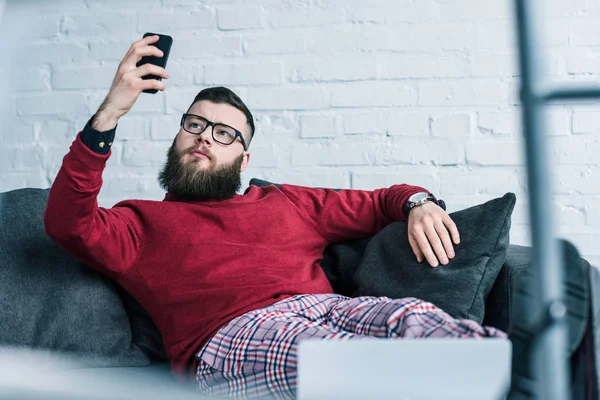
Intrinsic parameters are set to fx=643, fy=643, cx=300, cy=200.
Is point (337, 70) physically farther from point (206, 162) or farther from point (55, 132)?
point (55, 132)

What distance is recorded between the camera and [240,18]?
93.5 inches

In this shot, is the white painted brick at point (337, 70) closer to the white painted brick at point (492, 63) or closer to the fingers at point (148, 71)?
the white painted brick at point (492, 63)

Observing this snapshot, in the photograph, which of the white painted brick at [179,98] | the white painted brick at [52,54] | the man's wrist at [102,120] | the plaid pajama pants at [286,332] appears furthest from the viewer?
the white painted brick at [52,54]

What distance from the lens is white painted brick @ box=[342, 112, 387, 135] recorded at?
229cm

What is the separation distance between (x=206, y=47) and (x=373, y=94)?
0.65 metres

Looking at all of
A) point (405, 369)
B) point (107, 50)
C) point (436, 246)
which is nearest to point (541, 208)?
point (405, 369)

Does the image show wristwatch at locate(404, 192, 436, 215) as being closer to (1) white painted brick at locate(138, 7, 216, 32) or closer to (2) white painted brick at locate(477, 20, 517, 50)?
(2) white painted brick at locate(477, 20, 517, 50)

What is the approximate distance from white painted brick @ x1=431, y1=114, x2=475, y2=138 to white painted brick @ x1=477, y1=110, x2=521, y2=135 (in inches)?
1.4

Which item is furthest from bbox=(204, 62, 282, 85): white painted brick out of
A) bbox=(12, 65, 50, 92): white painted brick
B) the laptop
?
the laptop

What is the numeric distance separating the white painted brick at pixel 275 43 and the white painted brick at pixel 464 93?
47 centimetres

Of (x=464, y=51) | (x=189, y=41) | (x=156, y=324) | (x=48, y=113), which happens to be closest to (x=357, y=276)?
(x=156, y=324)

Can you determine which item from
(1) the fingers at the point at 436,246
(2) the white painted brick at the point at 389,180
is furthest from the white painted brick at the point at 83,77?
(1) the fingers at the point at 436,246

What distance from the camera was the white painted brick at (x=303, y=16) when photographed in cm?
231

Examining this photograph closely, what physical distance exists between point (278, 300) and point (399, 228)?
39cm
